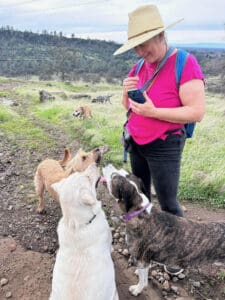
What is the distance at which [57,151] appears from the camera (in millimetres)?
8172

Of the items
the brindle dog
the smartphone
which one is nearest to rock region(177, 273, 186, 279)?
the brindle dog

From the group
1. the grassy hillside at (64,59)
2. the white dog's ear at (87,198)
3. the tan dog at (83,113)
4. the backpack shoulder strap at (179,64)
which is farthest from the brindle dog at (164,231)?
the grassy hillside at (64,59)

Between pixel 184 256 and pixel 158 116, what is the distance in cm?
152

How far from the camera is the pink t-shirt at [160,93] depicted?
2.81m

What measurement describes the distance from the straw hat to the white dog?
134 centimetres

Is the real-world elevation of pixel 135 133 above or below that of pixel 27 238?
above

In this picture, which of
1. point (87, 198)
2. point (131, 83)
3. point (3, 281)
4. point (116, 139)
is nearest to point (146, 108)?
point (131, 83)

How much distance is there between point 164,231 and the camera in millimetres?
3414

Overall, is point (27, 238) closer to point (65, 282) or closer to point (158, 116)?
point (65, 282)

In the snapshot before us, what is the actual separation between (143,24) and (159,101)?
67 cm

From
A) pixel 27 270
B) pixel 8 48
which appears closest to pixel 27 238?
pixel 27 270

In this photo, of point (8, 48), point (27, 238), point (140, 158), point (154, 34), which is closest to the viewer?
point (154, 34)

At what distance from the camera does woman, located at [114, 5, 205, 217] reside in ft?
9.20

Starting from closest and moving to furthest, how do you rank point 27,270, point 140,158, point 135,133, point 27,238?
point 135,133 → point 140,158 → point 27,270 → point 27,238
